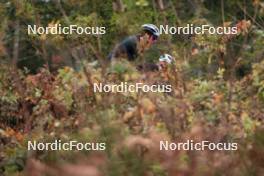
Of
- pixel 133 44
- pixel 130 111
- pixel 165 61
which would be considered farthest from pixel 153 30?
pixel 130 111

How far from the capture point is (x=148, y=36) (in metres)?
6.75

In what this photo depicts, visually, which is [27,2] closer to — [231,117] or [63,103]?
[63,103]

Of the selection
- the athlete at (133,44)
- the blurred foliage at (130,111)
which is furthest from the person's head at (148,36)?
the blurred foliage at (130,111)

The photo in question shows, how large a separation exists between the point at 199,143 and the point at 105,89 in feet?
5.85

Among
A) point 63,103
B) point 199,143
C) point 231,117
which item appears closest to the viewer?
point 199,143

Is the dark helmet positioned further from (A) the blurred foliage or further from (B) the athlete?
(A) the blurred foliage

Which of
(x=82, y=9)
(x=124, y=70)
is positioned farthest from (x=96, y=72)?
(x=82, y=9)

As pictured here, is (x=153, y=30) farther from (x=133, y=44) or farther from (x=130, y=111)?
(x=130, y=111)

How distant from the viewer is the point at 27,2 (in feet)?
25.8

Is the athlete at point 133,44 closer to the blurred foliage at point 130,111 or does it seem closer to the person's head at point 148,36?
the person's head at point 148,36

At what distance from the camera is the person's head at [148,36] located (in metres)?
6.45

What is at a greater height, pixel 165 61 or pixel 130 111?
pixel 165 61

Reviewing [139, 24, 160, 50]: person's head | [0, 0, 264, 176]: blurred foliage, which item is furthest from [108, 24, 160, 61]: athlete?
[0, 0, 264, 176]: blurred foliage

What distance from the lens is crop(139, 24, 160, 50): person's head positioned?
6.45 metres
